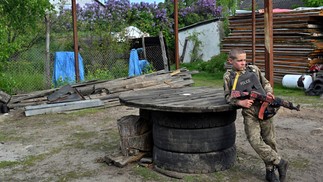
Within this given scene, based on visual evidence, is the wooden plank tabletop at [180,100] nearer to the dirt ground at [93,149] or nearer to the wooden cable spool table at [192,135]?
the wooden cable spool table at [192,135]

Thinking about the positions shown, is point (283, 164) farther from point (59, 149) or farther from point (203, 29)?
point (203, 29)

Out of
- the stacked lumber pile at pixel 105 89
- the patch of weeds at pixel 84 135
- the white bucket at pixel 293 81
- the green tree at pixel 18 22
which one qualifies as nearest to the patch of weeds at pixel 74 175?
the patch of weeds at pixel 84 135

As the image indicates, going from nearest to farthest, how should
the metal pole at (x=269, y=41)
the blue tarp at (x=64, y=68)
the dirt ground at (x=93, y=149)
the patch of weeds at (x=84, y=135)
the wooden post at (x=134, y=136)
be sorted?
the dirt ground at (x=93, y=149), the wooden post at (x=134, y=136), the patch of weeds at (x=84, y=135), the metal pole at (x=269, y=41), the blue tarp at (x=64, y=68)

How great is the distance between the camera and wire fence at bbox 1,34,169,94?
11.2 m

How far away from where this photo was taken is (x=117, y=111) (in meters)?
9.75

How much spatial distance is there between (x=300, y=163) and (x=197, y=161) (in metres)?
1.43

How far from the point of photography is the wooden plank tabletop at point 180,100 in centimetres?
456

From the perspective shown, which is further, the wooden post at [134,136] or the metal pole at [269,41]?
the metal pole at [269,41]

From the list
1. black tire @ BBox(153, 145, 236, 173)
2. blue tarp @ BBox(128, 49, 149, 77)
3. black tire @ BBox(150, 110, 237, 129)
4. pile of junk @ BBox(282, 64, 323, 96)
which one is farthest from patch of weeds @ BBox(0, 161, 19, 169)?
pile of junk @ BBox(282, 64, 323, 96)

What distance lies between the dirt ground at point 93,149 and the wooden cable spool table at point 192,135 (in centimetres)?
15

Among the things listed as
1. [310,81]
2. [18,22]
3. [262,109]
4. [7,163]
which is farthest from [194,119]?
[310,81]

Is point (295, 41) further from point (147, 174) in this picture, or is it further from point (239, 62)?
point (147, 174)

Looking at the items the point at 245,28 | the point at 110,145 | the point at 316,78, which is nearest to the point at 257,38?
the point at 245,28

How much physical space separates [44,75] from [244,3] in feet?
69.1
